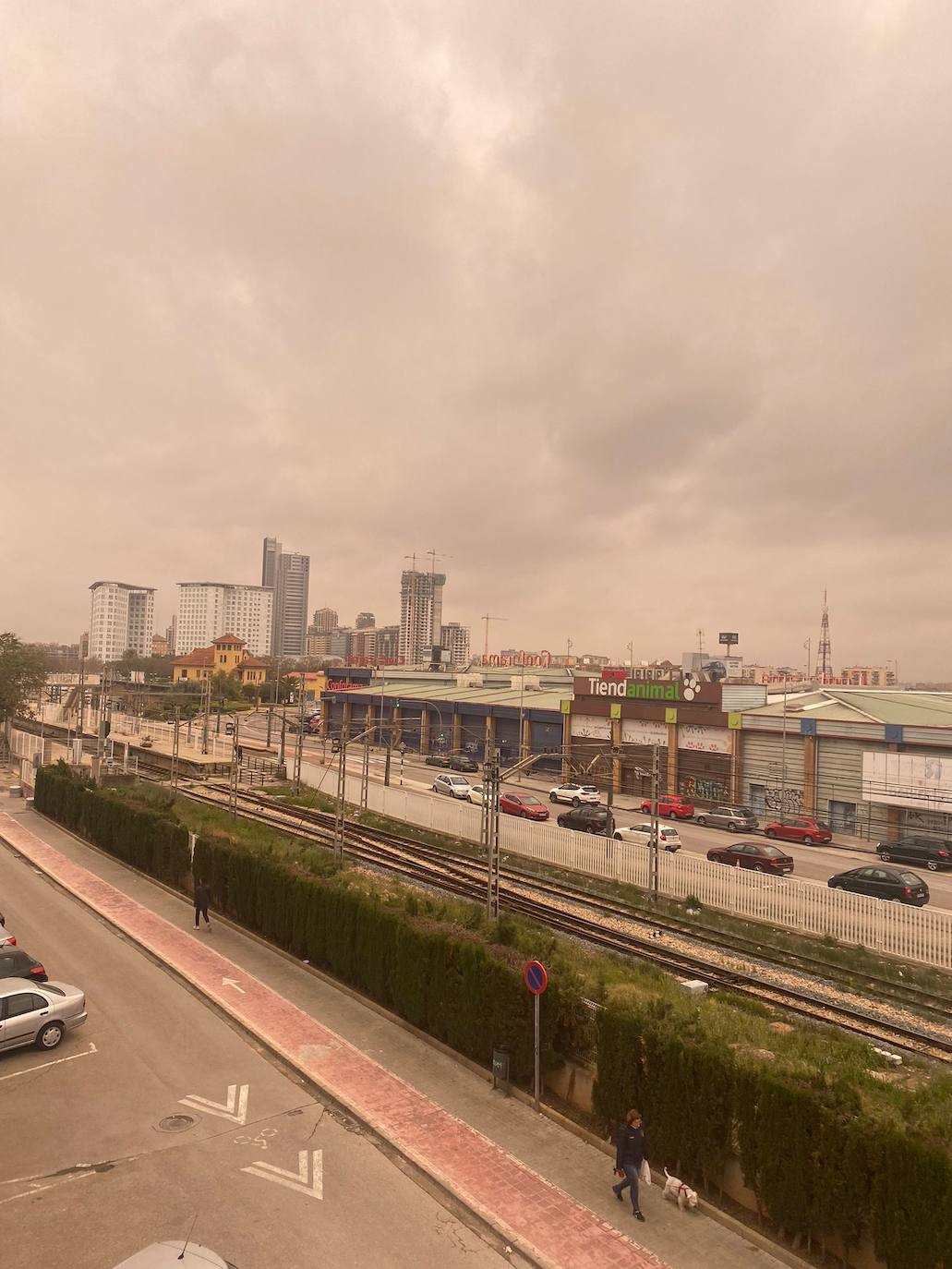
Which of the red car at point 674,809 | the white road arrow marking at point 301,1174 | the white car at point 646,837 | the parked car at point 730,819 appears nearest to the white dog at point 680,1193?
the white road arrow marking at point 301,1174

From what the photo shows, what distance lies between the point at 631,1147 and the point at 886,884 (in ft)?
73.7

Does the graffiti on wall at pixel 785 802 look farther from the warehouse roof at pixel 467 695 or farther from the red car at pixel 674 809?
the warehouse roof at pixel 467 695

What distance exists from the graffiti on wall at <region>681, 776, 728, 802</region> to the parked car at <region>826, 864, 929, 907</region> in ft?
66.9

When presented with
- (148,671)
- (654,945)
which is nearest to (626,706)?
(654,945)

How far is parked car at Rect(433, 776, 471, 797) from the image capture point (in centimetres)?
5129

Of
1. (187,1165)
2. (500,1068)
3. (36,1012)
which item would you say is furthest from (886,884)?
(36,1012)

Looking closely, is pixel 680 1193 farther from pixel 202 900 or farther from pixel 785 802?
pixel 785 802

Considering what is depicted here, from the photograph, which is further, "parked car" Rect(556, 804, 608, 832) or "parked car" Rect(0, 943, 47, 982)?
"parked car" Rect(556, 804, 608, 832)

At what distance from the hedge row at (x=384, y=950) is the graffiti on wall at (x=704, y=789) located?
34.5 m

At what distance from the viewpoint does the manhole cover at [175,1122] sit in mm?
11719

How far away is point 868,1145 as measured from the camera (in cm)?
883

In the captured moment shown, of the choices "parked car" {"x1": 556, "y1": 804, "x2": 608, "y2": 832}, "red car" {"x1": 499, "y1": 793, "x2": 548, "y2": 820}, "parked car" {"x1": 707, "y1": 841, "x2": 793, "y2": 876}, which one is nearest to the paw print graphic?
"red car" {"x1": 499, "y1": 793, "x2": 548, "y2": 820}

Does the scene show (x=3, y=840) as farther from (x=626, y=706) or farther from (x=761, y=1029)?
(x=626, y=706)

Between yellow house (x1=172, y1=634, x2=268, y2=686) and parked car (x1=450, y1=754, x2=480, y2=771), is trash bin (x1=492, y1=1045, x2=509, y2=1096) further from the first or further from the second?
yellow house (x1=172, y1=634, x2=268, y2=686)
